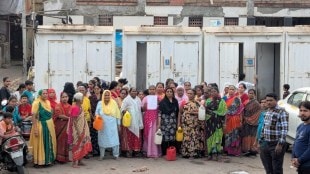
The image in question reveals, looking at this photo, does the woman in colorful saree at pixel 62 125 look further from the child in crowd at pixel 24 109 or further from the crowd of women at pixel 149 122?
the child in crowd at pixel 24 109

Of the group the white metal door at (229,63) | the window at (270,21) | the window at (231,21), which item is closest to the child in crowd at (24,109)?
the white metal door at (229,63)

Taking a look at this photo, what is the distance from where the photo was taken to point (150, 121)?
9781 millimetres

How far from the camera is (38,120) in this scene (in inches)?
345

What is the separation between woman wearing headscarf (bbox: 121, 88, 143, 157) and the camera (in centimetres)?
975

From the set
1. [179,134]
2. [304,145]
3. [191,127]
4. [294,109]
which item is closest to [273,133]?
[304,145]

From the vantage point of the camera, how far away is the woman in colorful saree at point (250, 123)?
396 inches

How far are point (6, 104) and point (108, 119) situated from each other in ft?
6.23

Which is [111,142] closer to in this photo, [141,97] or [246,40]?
[141,97]

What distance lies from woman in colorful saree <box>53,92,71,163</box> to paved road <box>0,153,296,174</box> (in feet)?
0.69

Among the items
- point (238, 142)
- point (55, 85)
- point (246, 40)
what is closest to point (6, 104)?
point (238, 142)

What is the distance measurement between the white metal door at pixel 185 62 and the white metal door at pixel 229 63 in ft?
2.43

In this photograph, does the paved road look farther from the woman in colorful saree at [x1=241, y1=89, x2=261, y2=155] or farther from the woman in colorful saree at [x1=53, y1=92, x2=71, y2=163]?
the woman in colorful saree at [x1=241, y1=89, x2=261, y2=155]

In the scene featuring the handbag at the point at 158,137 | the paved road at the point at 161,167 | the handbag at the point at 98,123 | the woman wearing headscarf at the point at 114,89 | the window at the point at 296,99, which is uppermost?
the woman wearing headscarf at the point at 114,89

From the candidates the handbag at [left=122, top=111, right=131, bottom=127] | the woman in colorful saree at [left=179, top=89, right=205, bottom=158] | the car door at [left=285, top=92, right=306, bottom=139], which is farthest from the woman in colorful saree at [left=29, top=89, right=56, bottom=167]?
the car door at [left=285, top=92, right=306, bottom=139]
